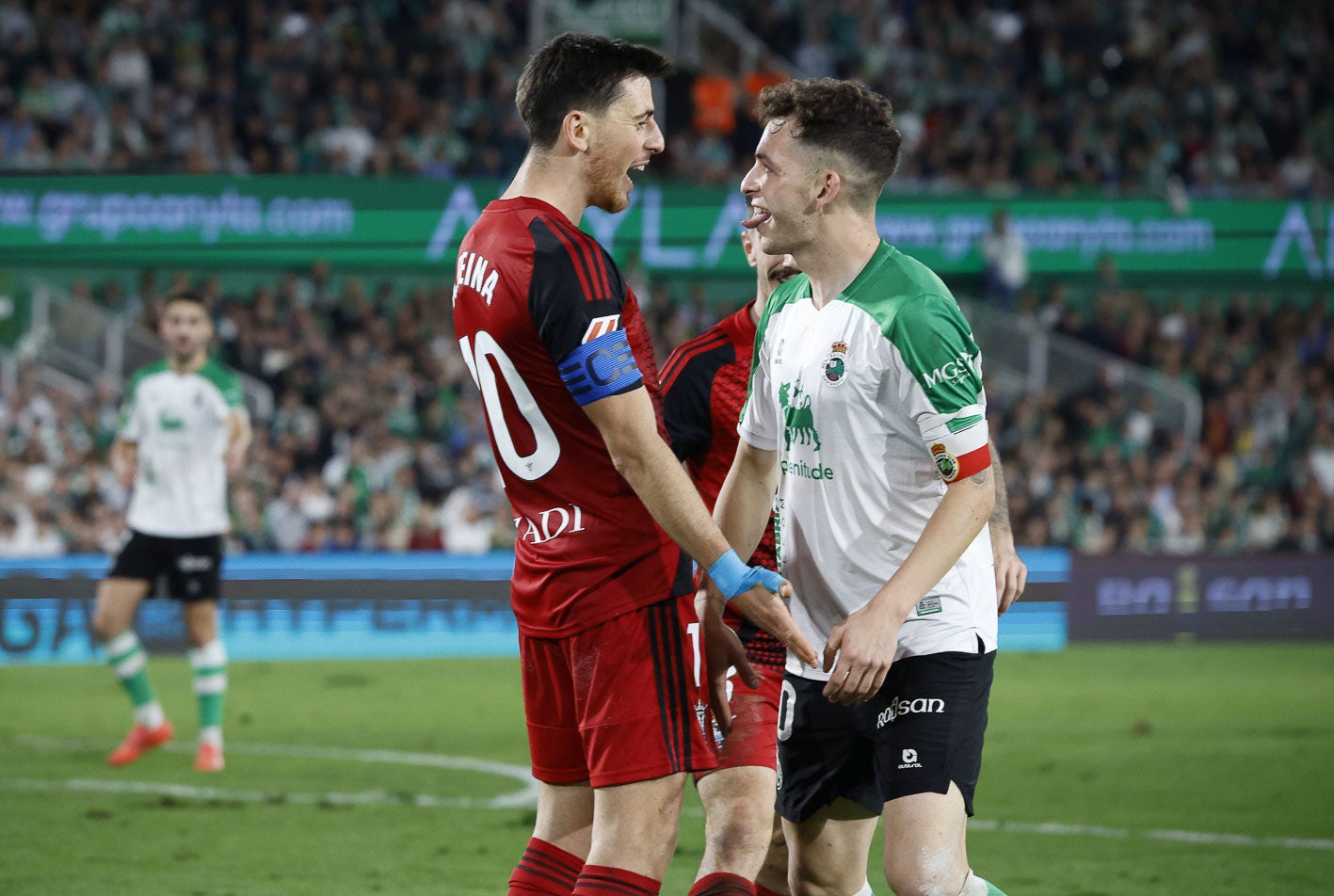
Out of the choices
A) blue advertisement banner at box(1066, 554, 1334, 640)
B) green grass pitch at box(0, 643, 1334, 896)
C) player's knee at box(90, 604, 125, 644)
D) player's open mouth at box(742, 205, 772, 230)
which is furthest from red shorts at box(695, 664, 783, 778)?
blue advertisement banner at box(1066, 554, 1334, 640)

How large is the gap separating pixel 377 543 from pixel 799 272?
12874 millimetres

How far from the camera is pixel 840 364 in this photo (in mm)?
4031

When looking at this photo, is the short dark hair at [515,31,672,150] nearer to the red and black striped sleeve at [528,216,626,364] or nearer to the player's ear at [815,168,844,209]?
the red and black striped sleeve at [528,216,626,364]

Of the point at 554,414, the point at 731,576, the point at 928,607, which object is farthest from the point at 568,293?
the point at 928,607

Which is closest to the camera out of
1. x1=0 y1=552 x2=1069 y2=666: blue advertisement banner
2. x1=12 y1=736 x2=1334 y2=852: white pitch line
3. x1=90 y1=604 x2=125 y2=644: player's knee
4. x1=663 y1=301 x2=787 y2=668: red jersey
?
x1=663 y1=301 x2=787 y2=668: red jersey

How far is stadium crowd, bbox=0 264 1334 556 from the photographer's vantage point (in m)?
17.3

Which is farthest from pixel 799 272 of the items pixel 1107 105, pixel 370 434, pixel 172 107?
pixel 1107 105

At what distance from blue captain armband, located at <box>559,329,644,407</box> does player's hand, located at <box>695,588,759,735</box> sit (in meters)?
0.78

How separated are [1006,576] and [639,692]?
3.82 ft

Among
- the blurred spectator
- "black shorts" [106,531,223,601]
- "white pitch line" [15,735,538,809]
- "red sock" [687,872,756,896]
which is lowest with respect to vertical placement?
"white pitch line" [15,735,538,809]

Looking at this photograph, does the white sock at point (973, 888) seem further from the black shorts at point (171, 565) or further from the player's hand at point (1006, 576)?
the black shorts at point (171, 565)

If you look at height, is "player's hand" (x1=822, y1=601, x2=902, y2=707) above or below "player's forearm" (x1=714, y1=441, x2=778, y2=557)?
below

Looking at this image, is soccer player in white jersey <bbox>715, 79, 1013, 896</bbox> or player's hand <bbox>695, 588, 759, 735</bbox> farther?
player's hand <bbox>695, 588, 759, 735</bbox>

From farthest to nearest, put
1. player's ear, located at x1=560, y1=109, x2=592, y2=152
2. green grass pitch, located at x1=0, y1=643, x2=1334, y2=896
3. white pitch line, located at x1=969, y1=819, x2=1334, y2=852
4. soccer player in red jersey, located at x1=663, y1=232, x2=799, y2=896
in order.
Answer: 1. white pitch line, located at x1=969, y1=819, x2=1334, y2=852
2. green grass pitch, located at x1=0, y1=643, x2=1334, y2=896
3. soccer player in red jersey, located at x1=663, y1=232, x2=799, y2=896
4. player's ear, located at x1=560, y1=109, x2=592, y2=152
